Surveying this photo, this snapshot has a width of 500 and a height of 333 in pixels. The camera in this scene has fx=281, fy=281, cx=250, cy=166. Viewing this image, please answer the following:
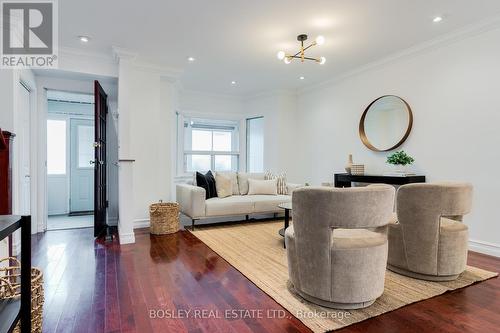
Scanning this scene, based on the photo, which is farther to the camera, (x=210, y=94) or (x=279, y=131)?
(x=210, y=94)

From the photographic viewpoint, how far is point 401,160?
3.80 metres

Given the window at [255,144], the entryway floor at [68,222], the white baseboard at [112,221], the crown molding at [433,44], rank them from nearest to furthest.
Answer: the crown molding at [433,44], the entryway floor at [68,222], the white baseboard at [112,221], the window at [255,144]

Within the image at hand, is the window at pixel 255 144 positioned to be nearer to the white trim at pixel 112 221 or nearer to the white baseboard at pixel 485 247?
the white trim at pixel 112 221

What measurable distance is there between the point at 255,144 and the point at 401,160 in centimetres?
341

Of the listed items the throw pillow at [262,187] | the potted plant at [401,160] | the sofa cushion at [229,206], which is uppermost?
the potted plant at [401,160]

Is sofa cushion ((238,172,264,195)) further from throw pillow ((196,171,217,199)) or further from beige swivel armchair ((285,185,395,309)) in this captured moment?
beige swivel armchair ((285,185,395,309))

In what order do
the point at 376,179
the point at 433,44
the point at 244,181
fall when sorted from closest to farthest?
Answer: the point at 433,44
the point at 376,179
the point at 244,181

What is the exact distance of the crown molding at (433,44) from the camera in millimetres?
3094

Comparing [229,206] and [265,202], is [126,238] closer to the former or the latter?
[229,206]

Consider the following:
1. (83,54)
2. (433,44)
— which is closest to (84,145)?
(83,54)

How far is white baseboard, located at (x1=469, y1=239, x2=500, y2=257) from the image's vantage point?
3.10m

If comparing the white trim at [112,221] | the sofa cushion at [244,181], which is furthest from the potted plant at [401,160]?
the white trim at [112,221]

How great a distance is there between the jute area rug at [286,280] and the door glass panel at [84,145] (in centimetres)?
354

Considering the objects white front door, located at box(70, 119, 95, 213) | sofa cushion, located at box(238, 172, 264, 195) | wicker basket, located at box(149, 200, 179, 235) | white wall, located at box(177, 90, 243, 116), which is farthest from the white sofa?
white front door, located at box(70, 119, 95, 213)
